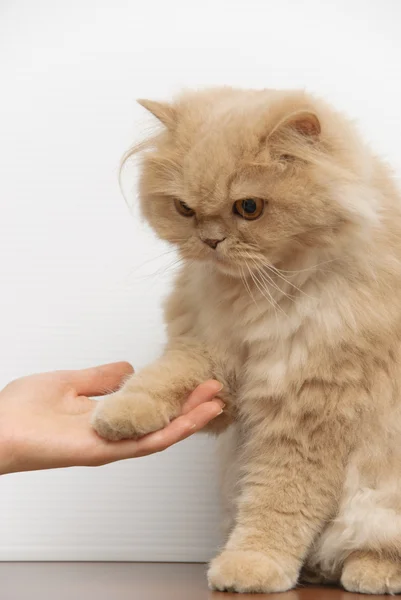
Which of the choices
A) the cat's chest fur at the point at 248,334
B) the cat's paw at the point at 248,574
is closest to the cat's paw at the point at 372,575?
the cat's paw at the point at 248,574

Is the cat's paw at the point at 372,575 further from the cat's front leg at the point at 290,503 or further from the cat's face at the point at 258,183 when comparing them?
the cat's face at the point at 258,183

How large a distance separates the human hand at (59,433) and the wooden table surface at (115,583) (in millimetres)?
262

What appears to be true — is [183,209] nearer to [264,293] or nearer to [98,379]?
[264,293]

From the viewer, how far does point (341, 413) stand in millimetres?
1757

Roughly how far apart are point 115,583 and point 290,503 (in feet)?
1.49

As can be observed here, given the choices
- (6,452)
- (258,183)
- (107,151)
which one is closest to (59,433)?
(6,452)

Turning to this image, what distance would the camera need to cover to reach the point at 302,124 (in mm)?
1637

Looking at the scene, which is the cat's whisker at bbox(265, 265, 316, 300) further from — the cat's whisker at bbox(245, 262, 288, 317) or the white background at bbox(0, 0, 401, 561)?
the white background at bbox(0, 0, 401, 561)

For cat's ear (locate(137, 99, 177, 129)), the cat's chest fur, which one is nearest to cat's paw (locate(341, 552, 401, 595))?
the cat's chest fur

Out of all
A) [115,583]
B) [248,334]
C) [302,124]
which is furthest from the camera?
[115,583]

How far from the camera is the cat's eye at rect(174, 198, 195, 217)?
5.75 ft

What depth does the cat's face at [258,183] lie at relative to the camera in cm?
163

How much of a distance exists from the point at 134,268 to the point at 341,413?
86 cm

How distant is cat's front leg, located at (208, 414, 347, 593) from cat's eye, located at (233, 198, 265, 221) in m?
0.44
